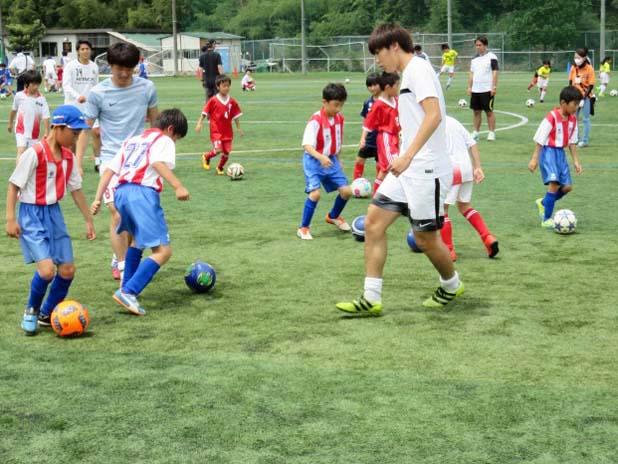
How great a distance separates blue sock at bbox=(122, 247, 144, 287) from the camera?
8086 mm

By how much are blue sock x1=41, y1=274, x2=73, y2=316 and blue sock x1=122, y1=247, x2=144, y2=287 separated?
61 centimetres

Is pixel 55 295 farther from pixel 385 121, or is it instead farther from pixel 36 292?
pixel 385 121

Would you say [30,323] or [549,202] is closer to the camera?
[30,323]

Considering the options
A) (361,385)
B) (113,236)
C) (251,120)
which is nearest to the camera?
(361,385)

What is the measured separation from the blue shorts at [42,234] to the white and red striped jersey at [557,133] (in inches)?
231

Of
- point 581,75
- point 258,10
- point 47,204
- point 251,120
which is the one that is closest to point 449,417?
point 47,204

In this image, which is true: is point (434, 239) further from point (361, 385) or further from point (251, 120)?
point (251, 120)

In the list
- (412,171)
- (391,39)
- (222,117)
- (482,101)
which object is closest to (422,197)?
(412,171)

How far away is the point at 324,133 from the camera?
11055mm

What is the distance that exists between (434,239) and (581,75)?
14720 millimetres

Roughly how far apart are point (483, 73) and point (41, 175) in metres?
15.5

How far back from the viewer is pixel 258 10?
110250 millimetres

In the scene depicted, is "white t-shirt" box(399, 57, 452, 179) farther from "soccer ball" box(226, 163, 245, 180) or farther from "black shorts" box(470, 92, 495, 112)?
"black shorts" box(470, 92, 495, 112)

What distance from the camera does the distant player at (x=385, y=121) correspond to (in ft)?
37.6
